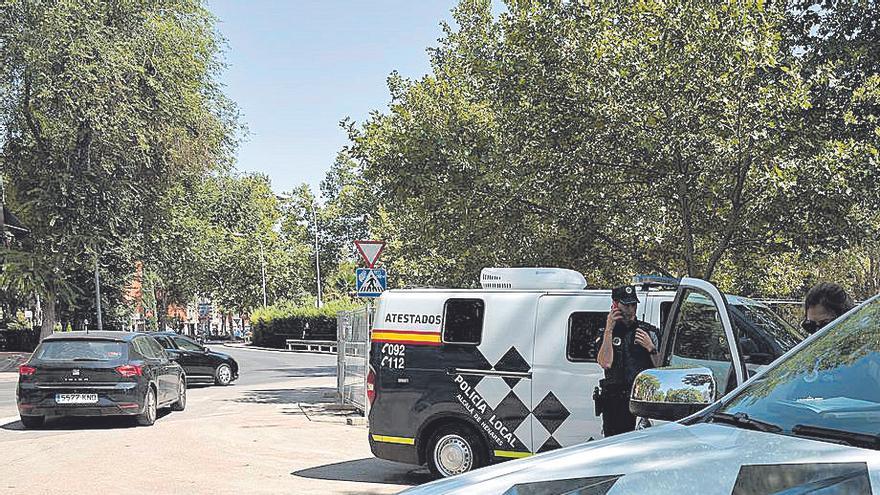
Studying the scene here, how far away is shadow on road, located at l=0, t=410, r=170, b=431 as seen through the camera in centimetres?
1511

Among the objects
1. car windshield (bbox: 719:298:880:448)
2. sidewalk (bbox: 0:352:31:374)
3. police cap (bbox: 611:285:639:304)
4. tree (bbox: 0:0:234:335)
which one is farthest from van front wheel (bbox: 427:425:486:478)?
sidewalk (bbox: 0:352:31:374)

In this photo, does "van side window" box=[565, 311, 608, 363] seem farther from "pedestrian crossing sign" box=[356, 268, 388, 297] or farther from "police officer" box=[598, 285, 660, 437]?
"pedestrian crossing sign" box=[356, 268, 388, 297]

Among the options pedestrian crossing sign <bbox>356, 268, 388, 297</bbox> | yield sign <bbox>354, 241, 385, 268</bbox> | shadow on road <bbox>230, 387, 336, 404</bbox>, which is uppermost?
yield sign <bbox>354, 241, 385, 268</bbox>

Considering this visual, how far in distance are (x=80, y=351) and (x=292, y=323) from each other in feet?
145

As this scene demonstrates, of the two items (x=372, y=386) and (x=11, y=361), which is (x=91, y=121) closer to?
(x=11, y=361)

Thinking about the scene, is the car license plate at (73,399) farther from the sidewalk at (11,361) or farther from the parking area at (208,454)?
the sidewalk at (11,361)

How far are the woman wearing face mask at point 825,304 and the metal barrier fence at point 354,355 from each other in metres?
9.63

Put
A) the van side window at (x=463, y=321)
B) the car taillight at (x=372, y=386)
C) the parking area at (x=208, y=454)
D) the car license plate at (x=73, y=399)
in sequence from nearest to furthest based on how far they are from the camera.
→ 1. the van side window at (x=463, y=321)
2. the car taillight at (x=372, y=386)
3. the parking area at (x=208, y=454)
4. the car license plate at (x=73, y=399)

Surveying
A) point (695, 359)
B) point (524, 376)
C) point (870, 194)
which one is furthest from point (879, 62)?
point (695, 359)

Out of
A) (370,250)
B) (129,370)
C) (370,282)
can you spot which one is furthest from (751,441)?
(370,250)

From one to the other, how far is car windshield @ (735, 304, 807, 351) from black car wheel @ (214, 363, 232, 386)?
2006 centimetres

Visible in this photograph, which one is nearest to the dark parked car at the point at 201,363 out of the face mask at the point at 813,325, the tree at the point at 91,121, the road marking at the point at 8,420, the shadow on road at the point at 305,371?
the shadow on road at the point at 305,371

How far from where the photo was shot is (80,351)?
1465 centimetres

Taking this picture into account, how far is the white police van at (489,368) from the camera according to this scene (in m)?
8.83
